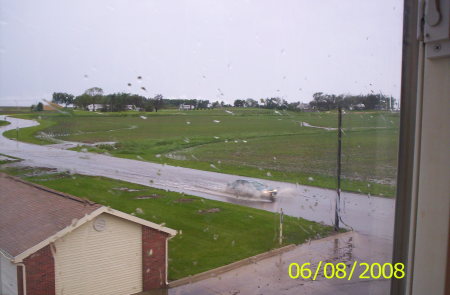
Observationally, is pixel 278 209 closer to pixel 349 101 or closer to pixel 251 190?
pixel 251 190

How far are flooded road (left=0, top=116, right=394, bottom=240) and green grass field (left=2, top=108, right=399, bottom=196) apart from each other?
0.03 meters

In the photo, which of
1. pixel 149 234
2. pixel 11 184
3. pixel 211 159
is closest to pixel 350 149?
pixel 211 159

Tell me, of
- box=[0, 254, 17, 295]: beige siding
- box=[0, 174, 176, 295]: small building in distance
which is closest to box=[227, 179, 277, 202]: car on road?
box=[0, 174, 176, 295]: small building in distance

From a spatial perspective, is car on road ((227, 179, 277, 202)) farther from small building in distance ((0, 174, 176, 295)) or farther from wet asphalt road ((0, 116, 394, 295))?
small building in distance ((0, 174, 176, 295))

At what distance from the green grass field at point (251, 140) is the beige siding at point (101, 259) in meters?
0.28

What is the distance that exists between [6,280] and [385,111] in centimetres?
124

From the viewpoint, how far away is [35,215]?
94cm

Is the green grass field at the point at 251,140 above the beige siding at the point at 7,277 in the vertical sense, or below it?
above

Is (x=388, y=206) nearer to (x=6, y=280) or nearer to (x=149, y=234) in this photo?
(x=149, y=234)

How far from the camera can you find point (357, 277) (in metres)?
1.40

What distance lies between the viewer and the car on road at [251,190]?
1.39 meters

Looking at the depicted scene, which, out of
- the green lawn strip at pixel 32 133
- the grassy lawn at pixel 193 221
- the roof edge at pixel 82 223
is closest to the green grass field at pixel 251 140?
the green lawn strip at pixel 32 133

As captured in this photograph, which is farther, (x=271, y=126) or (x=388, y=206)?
(x=271, y=126)

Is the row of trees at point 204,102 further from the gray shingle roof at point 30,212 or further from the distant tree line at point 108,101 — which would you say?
the gray shingle roof at point 30,212
